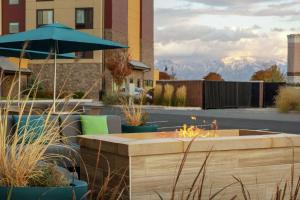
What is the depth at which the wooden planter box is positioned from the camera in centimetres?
513

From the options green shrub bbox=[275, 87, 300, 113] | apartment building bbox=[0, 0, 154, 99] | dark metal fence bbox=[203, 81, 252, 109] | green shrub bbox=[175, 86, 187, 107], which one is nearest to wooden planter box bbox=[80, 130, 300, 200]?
green shrub bbox=[275, 87, 300, 113]

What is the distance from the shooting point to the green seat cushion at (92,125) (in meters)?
9.34

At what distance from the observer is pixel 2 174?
429 cm

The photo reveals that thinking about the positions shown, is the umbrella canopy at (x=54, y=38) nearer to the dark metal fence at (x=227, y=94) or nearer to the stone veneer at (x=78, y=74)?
the dark metal fence at (x=227, y=94)

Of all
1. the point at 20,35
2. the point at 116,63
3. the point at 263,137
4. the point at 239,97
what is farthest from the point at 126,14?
the point at 263,137

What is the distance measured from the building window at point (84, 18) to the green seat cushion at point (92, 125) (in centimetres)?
3631

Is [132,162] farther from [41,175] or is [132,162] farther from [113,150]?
[41,175]

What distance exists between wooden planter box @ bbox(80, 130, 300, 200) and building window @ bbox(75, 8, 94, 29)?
39816 millimetres

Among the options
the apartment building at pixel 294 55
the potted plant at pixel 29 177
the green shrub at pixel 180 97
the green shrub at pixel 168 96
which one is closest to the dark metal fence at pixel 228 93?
the green shrub at pixel 180 97

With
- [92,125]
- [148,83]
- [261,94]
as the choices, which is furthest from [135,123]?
[148,83]

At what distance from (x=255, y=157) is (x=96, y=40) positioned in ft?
22.1

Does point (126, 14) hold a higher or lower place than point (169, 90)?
higher

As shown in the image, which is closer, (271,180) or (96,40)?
(271,180)

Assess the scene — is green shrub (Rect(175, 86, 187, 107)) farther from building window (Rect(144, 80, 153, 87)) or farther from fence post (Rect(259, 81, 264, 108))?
building window (Rect(144, 80, 153, 87))
